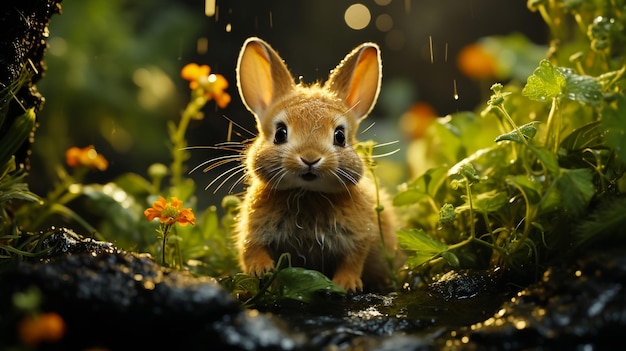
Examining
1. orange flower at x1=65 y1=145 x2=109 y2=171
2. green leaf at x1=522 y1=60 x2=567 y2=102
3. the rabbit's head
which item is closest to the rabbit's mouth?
the rabbit's head

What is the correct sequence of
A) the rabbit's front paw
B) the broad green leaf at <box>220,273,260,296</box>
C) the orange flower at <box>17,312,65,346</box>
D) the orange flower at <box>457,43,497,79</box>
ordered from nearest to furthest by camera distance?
the orange flower at <box>17,312,65,346</box>, the broad green leaf at <box>220,273,260,296</box>, the rabbit's front paw, the orange flower at <box>457,43,497,79</box>

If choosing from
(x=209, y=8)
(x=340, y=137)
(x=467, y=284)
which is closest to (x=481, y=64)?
(x=209, y=8)

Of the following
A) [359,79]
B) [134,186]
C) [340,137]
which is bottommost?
[340,137]

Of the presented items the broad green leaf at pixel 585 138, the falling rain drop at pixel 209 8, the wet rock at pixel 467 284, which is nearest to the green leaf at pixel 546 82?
the broad green leaf at pixel 585 138

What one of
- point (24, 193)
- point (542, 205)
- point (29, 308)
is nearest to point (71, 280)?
point (29, 308)

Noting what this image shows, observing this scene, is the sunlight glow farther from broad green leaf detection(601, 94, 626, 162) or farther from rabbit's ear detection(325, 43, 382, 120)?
broad green leaf detection(601, 94, 626, 162)

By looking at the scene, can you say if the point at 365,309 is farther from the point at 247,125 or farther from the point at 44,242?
the point at 247,125

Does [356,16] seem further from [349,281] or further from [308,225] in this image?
[349,281]
